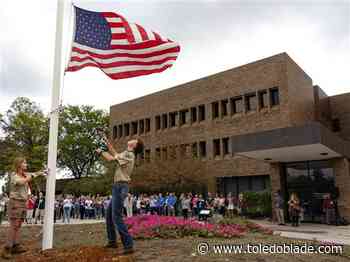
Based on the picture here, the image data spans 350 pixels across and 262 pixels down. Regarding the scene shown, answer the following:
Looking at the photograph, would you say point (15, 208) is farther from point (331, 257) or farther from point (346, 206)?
point (346, 206)

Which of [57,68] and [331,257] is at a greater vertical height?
[57,68]

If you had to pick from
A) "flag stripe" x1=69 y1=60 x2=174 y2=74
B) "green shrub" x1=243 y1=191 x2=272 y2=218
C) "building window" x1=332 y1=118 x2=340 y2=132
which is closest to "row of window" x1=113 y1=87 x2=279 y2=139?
"green shrub" x1=243 y1=191 x2=272 y2=218

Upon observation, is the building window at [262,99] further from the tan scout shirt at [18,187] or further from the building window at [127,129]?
the tan scout shirt at [18,187]

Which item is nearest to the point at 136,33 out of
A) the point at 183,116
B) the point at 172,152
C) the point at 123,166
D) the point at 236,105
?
the point at 123,166

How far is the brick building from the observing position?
19.6 meters

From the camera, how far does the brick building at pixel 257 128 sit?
19562mm

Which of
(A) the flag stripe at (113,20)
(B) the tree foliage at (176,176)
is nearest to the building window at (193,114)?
(B) the tree foliage at (176,176)

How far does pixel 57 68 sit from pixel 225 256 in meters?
4.78

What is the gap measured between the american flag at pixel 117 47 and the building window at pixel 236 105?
81.9 ft

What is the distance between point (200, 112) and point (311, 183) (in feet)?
51.3

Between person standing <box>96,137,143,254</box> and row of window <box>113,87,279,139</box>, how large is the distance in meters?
25.1

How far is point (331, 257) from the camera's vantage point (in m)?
6.86

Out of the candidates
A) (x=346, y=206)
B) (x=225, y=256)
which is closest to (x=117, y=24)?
(x=225, y=256)

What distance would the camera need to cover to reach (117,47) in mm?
7938
